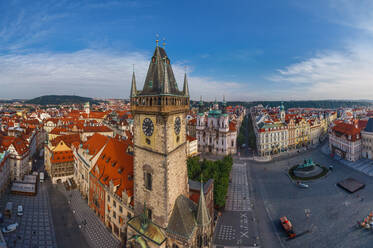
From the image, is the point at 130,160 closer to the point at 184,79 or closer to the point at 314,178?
the point at 184,79

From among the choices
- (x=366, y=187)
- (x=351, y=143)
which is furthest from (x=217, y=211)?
(x=351, y=143)

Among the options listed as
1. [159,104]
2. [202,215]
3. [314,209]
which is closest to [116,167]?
[202,215]

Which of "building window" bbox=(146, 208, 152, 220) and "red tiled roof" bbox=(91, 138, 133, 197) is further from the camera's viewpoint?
"red tiled roof" bbox=(91, 138, 133, 197)

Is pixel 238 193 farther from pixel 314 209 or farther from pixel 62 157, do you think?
pixel 62 157

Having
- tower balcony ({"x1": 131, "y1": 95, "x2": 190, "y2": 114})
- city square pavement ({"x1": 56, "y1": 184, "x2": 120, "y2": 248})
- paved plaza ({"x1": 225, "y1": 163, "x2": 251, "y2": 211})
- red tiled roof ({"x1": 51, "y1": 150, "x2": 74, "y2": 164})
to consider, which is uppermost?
tower balcony ({"x1": 131, "y1": 95, "x2": 190, "y2": 114})

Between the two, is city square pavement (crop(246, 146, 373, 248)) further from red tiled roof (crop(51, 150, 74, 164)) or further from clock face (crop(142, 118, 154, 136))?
red tiled roof (crop(51, 150, 74, 164))

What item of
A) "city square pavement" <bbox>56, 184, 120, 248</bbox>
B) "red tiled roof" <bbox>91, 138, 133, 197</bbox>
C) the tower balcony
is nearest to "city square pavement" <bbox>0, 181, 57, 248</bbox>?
"city square pavement" <bbox>56, 184, 120, 248</bbox>

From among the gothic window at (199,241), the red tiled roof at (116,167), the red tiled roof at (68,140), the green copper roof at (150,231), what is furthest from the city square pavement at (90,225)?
the red tiled roof at (68,140)
